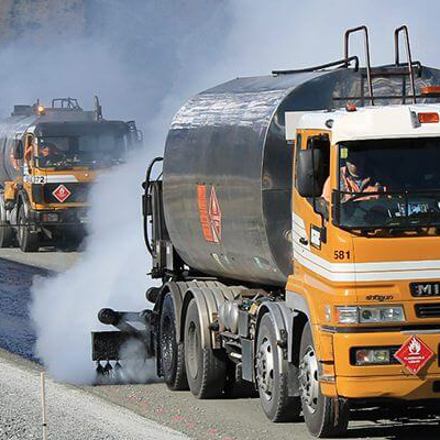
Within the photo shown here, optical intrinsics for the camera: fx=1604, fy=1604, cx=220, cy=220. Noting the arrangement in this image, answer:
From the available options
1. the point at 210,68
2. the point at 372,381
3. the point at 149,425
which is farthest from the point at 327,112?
the point at 210,68

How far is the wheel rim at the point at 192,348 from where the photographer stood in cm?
1489

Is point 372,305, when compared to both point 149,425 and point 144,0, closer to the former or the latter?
point 149,425

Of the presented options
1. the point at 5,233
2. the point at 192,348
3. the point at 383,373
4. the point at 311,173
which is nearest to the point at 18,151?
the point at 5,233

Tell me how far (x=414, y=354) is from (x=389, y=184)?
3.91 feet

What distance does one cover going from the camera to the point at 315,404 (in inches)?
466

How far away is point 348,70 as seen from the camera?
12867 millimetres

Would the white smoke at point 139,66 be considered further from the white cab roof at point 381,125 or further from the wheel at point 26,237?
the white cab roof at point 381,125

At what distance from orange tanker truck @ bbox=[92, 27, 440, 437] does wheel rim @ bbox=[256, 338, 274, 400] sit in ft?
0.06

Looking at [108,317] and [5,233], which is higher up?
[108,317]

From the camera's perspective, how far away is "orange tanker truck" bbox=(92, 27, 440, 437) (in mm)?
11031

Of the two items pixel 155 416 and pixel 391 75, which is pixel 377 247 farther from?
pixel 155 416

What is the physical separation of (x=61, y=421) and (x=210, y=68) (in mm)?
28510

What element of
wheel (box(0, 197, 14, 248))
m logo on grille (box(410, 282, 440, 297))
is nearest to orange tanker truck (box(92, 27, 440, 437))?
m logo on grille (box(410, 282, 440, 297))

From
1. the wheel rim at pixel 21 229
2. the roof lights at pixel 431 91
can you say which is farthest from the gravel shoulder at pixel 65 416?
the wheel rim at pixel 21 229
